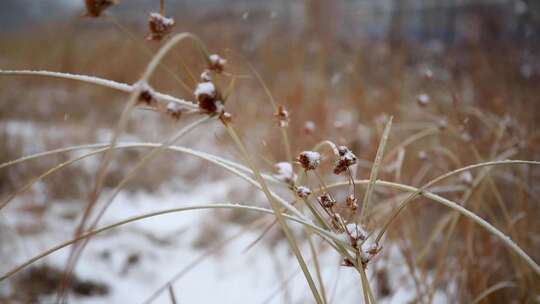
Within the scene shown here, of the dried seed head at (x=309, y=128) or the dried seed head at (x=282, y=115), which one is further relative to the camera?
the dried seed head at (x=309, y=128)

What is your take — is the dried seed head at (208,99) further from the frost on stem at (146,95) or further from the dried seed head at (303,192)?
the dried seed head at (303,192)

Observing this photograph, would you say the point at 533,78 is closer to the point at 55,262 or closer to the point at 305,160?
the point at 305,160

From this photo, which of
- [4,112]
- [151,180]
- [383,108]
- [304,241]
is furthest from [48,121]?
[383,108]

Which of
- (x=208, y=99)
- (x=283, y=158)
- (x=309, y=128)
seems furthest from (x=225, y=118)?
(x=283, y=158)

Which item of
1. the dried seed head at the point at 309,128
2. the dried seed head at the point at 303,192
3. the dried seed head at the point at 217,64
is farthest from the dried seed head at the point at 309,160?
the dried seed head at the point at 309,128

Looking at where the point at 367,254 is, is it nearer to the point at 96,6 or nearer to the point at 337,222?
the point at 337,222
